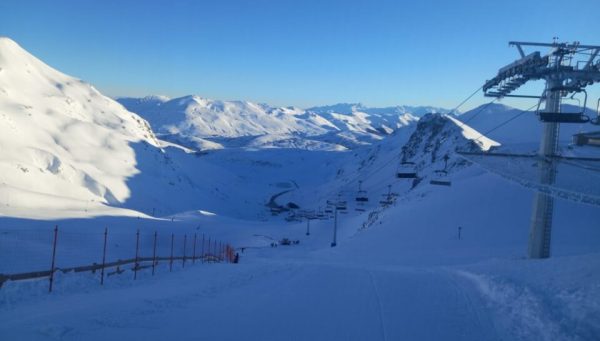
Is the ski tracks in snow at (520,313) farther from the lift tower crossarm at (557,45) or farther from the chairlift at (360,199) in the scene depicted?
the chairlift at (360,199)

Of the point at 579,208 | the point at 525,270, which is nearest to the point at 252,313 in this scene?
the point at 525,270

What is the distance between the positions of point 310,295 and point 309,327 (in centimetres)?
306

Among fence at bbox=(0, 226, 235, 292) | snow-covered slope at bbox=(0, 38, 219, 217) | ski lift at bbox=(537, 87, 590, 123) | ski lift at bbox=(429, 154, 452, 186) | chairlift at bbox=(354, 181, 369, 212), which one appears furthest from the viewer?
snow-covered slope at bbox=(0, 38, 219, 217)

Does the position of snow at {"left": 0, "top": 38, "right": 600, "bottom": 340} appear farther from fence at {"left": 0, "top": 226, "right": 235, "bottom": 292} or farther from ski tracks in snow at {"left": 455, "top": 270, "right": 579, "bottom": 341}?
fence at {"left": 0, "top": 226, "right": 235, "bottom": 292}

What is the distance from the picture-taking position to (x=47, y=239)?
31.2m

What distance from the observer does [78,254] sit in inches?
1022

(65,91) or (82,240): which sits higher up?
(65,91)

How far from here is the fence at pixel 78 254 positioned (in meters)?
13.9

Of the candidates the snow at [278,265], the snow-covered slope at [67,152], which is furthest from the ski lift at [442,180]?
the snow-covered slope at [67,152]

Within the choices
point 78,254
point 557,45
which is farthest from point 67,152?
point 557,45

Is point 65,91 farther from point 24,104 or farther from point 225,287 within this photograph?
point 225,287

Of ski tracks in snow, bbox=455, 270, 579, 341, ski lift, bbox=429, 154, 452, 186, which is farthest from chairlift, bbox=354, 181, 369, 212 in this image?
ski tracks in snow, bbox=455, 270, 579, 341

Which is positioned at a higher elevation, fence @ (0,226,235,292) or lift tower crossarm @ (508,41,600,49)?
lift tower crossarm @ (508,41,600,49)

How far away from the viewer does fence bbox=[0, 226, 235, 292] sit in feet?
45.6
